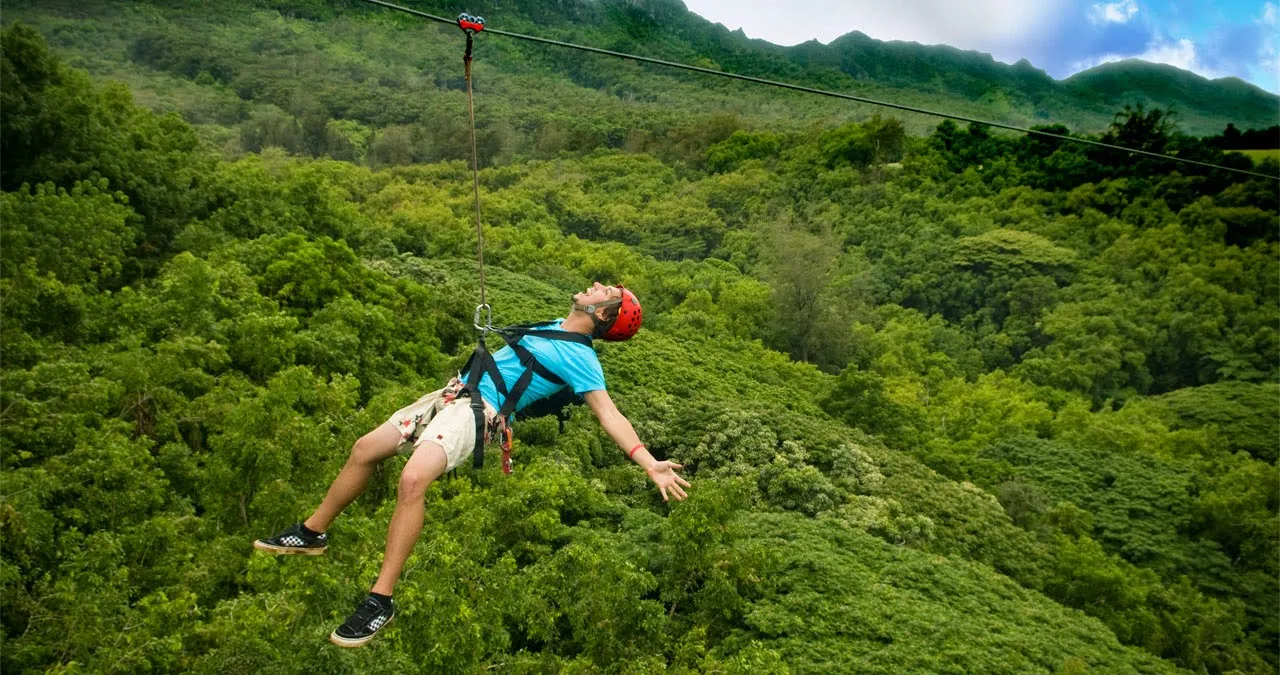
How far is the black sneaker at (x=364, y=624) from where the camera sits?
3736 millimetres

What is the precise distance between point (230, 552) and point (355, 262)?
39.1ft

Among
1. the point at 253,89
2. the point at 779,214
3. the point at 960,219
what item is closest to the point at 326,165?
the point at 253,89

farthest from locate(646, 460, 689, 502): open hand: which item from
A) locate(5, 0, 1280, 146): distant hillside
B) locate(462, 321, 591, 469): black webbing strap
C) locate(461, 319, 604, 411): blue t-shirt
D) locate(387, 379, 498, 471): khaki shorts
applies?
locate(5, 0, 1280, 146): distant hillside

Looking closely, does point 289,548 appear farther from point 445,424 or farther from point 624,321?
point 624,321

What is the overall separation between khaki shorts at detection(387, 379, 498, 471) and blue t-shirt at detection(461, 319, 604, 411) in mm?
121

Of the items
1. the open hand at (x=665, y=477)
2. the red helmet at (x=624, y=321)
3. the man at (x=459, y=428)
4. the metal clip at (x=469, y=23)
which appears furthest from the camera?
the metal clip at (x=469, y=23)

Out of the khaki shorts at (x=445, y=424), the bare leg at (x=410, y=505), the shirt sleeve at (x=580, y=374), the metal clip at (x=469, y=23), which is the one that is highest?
the metal clip at (x=469, y=23)

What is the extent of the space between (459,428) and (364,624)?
896 millimetres

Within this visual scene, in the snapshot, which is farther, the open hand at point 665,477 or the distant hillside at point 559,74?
the distant hillside at point 559,74

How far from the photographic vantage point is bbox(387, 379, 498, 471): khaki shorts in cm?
383

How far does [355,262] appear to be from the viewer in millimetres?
19750

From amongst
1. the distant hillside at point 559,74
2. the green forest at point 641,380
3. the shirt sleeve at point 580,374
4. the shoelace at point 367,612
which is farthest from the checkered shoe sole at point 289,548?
the distant hillside at point 559,74

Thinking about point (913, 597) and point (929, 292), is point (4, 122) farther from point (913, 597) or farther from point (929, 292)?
point (929, 292)

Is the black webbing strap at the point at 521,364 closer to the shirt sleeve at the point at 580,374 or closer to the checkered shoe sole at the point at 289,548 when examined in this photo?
the shirt sleeve at the point at 580,374
